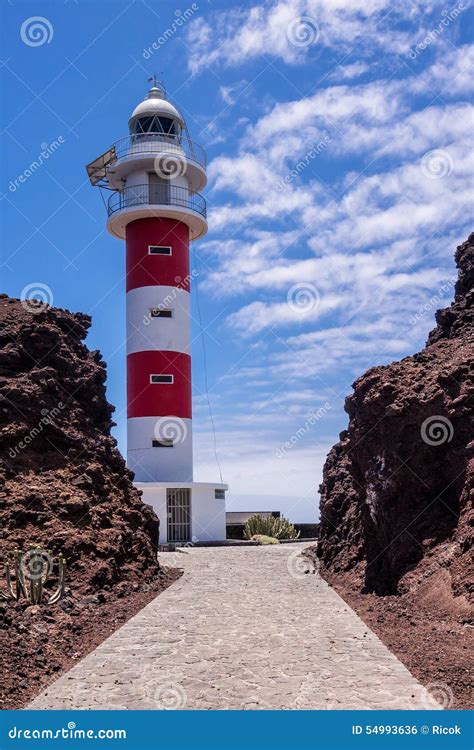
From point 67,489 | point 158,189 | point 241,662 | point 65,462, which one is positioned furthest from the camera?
point 158,189

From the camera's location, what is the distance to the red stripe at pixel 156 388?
27328 millimetres

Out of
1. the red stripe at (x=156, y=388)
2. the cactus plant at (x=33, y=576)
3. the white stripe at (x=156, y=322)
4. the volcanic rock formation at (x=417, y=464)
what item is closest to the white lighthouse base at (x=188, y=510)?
the red stripe at (x=156, y=388)

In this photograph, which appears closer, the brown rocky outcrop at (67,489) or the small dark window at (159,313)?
the brown rocky outcrop at (67,489)

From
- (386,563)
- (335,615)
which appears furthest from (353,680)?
(386,563)

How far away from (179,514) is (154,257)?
9500 mm

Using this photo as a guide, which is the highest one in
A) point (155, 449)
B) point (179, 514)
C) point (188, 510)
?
point (155, 449)

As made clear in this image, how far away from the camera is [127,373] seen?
28156 millimetres

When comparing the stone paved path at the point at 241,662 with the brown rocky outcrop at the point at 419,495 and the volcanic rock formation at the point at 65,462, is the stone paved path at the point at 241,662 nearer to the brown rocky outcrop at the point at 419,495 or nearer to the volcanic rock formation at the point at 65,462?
the brown rocky outcrop at the point at 419,495

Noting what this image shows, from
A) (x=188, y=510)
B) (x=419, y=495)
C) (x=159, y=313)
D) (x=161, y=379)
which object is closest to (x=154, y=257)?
(x=159, y=313)

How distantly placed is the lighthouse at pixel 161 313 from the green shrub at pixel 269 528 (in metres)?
1.88

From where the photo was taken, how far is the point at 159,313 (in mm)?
28234

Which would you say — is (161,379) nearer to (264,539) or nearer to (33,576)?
(264,539)

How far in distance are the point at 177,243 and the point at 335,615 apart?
67.0 feet

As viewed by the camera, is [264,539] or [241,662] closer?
[241,662]
